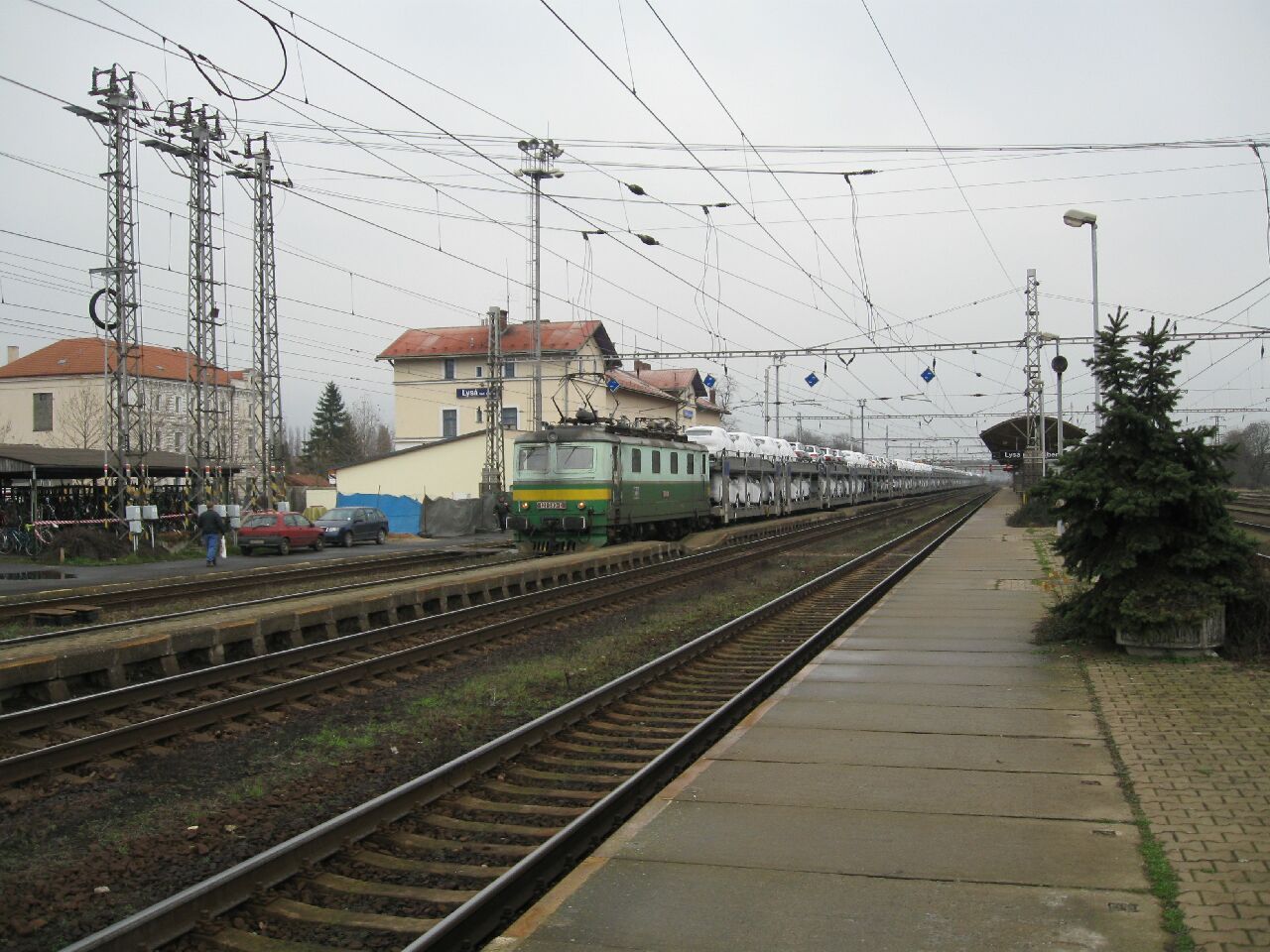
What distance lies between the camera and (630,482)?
2670 cm

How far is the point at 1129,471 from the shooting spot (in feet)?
36.5

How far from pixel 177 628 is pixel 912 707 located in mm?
8094

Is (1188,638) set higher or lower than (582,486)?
lower

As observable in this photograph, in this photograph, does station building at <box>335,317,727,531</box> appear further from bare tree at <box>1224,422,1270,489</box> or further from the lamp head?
bare tree at <box>1224,422,1270,489</box>

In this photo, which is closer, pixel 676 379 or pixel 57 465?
pixel 57 465

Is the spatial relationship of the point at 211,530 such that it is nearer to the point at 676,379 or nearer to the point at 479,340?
the point at 479,340

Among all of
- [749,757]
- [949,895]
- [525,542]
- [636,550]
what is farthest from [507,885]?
[525,542]

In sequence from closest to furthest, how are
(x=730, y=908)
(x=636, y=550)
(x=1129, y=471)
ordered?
1. (x=730, y=908)
2. (x=1129, y=471)
3. (x=636, y=550)

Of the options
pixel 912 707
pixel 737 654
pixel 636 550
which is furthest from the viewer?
pixel 636 550

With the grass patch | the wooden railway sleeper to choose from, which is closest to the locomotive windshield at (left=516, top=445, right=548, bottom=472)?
the wooden railway sleeper

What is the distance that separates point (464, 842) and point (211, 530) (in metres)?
22.6

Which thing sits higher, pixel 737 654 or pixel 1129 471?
pixel 1129 471

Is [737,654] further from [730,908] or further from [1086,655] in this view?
[730,908]

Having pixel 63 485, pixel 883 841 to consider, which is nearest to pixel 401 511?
pixel 63 485
